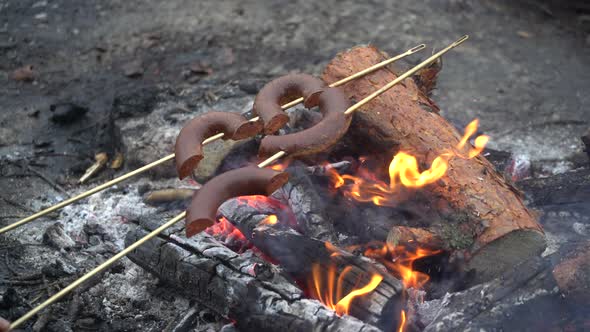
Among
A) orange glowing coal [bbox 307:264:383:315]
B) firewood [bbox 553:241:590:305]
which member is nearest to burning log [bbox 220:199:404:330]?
orange glowing coal [bbox 307:264:383:315]

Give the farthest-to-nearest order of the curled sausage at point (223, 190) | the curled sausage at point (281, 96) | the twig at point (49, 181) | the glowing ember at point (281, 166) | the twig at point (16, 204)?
1. the twig at point (49, 181)
2. the twig at point (16, 204)
3. the glowing ember at point (281, 166)
4. the curled sausage at point (281, 96)
5. the curled sausage at point (223, 190)

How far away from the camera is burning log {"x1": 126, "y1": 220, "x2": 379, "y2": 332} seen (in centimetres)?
291

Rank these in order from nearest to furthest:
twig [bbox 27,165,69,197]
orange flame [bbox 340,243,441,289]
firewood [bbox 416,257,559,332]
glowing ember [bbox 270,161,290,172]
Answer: firewood [bbox 416,257,559,332] → orange flame [bbox 340,243,441,289] → glowing ember [bbox 270,161,290,172] → twig [bbox 27,165,69,197]

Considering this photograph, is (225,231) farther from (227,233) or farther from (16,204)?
(16,204)

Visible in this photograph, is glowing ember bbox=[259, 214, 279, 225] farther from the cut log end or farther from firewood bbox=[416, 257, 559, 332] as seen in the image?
the cut log end

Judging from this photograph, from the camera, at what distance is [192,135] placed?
3312mm

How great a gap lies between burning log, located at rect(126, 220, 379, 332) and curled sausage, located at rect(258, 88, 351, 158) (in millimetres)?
587

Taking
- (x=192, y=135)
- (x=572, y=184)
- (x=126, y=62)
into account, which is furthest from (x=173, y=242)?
(x=126, y=62)

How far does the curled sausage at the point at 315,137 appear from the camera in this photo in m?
3.30

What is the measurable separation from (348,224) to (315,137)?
676 mm

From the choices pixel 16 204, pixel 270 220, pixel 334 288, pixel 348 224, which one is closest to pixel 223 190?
pixel 270 220

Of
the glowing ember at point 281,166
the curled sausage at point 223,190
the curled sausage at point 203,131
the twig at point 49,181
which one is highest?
the curled sausage at point 203,131

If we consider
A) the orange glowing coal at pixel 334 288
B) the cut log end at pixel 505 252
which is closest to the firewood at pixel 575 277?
the cut log end at pixel 505 252

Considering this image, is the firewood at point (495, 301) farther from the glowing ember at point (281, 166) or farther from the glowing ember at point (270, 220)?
the glowing ember at point (281, 166)
